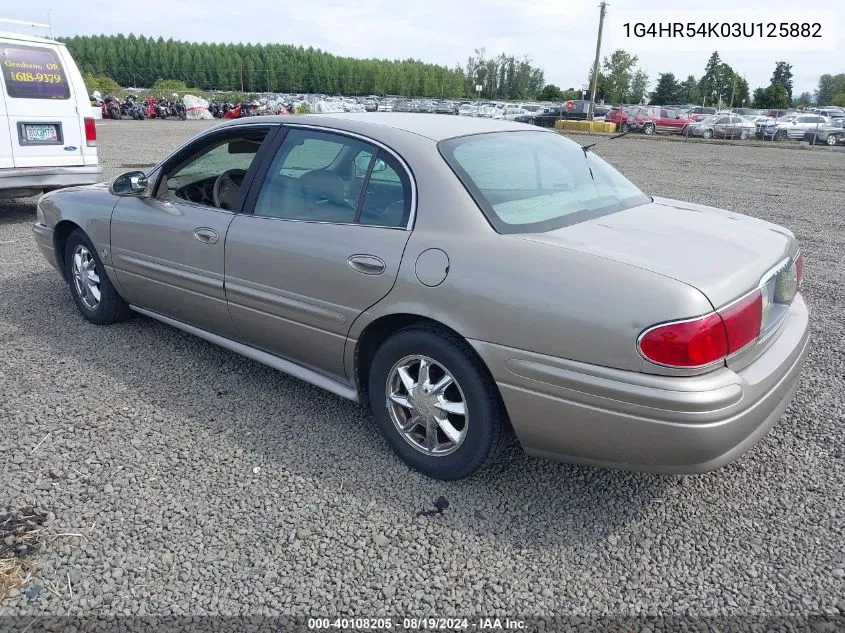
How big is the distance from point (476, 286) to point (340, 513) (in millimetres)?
1094

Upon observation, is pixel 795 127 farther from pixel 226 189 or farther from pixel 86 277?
pixel 86 277

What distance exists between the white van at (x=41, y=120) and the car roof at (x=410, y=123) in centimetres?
542

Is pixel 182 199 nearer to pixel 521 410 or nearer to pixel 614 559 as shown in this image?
pixel 521 410

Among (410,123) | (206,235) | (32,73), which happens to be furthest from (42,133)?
(410,123)

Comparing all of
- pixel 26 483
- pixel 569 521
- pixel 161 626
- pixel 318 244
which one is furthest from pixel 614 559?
pixel 26 483

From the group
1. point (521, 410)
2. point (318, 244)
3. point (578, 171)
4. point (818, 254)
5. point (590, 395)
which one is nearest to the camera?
point (590, 395)

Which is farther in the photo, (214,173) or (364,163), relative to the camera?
(214,173)

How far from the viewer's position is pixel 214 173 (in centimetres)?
443

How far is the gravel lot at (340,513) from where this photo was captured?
2.40 metres

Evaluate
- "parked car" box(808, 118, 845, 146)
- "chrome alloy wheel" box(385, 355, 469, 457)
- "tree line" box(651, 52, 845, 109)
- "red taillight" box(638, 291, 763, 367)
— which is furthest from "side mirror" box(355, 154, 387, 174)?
"tree line" box(651, 52, 845, 109)

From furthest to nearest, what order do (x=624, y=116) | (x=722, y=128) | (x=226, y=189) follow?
1. (x=624, y=116)
2. (x=722, y=128)
3. (x=226, y=189)

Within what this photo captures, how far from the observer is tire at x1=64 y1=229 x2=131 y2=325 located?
15.5ft

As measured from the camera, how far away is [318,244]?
3.25 meters

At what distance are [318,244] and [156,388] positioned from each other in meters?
1.45
